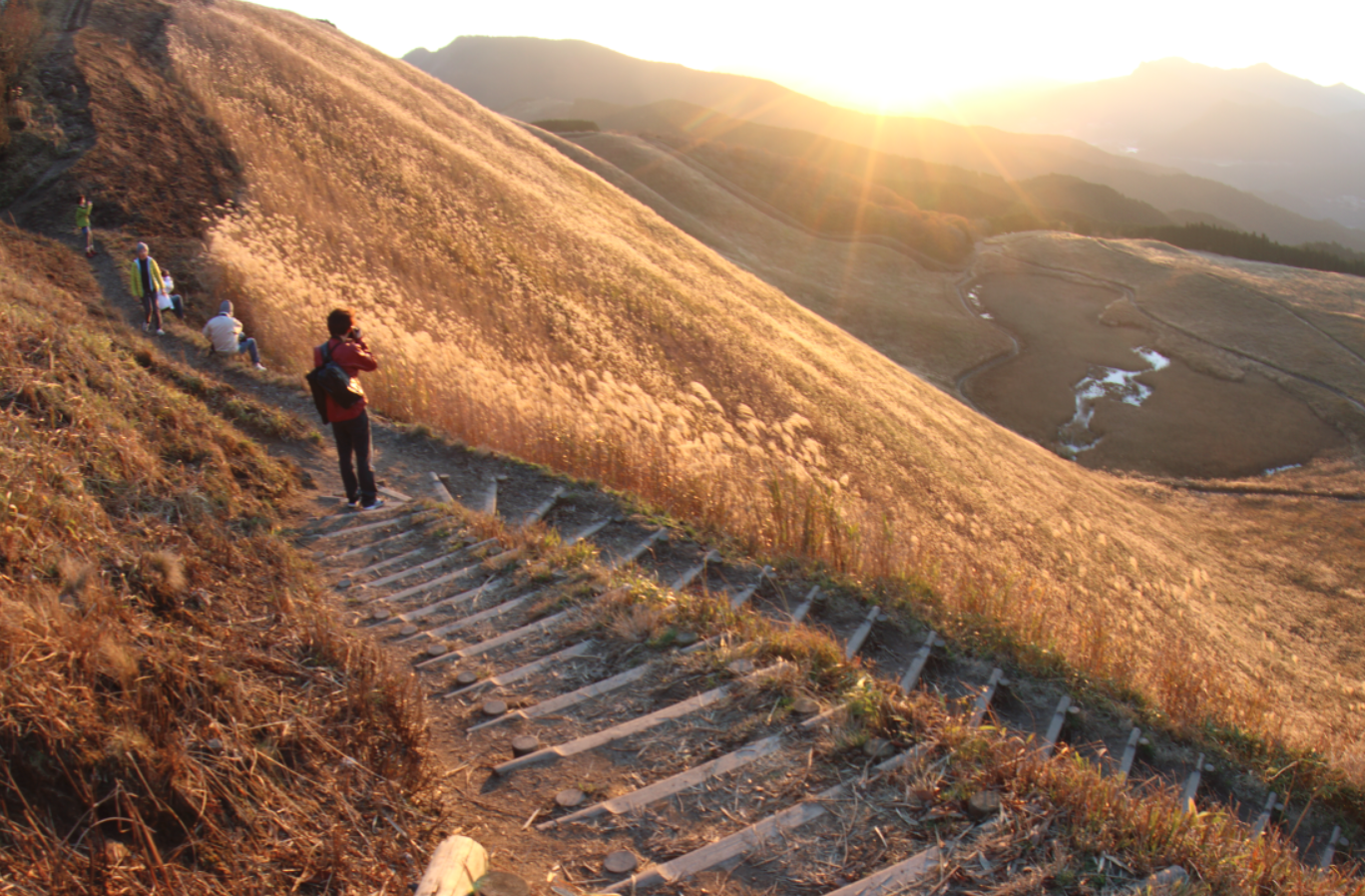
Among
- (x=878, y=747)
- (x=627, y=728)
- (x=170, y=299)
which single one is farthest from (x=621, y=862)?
(x=170, y=299)

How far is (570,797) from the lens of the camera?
3.19m

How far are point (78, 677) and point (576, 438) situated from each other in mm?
6669

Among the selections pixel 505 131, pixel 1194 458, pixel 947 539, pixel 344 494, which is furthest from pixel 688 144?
pixel 344 494

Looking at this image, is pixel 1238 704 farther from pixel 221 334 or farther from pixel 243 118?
pixel 243 118

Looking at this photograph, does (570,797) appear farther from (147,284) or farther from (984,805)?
(147,284)

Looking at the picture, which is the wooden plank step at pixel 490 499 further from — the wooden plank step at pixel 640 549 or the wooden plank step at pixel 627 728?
the wooden plank step at pixel 627 728

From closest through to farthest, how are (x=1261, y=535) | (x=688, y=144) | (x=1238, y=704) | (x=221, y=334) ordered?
(x=1238, y=704) < (x=221, y=334) < (x=1261, y=535) < (x=688, y=144)

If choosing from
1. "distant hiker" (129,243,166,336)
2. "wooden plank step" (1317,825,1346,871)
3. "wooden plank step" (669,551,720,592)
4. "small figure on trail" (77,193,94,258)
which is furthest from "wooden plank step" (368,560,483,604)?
"small figure on trail" (77,193,94,258)

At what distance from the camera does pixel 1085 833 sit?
292 cm

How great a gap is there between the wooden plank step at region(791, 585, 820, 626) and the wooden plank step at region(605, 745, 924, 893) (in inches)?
88.0

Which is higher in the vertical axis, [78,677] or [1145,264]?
[1145,264]

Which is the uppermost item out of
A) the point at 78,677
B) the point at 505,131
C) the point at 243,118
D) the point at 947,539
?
the point at 505,131

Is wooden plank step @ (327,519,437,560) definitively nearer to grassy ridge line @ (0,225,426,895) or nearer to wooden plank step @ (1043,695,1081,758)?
grassy ridge line @ (0,225,426,895)

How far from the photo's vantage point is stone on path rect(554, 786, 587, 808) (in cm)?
316
